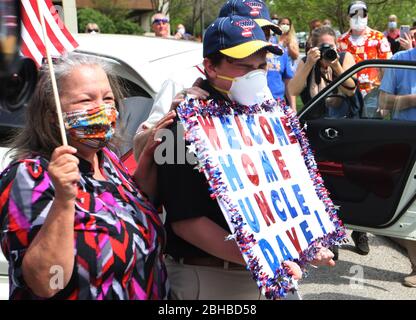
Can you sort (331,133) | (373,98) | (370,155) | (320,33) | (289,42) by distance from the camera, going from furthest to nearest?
(289,42), (320,33), (373,98), (331,133), (370,155)

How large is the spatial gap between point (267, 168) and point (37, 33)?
95cm

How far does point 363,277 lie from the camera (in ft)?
15.1

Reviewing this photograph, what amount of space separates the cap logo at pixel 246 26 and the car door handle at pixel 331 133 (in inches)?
80.7

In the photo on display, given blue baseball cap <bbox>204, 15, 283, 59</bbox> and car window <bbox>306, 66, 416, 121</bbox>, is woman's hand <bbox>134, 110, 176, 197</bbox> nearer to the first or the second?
blue baseball cap <bbox>204, 15, 283, 59</bbox>

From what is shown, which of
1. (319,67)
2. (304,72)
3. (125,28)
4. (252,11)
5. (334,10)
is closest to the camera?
(252,11)

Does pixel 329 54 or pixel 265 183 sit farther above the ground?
pixel 265 183

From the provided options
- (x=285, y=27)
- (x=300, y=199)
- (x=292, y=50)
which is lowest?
(x=292, y=50)

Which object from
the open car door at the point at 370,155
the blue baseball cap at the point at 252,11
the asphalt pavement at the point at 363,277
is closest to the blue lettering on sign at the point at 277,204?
the blue baseball cap at the point at 252,11

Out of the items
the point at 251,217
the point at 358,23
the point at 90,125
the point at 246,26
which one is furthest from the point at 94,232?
the point at 358,23

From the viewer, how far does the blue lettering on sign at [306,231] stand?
7.25ft

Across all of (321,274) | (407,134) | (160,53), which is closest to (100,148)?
(160,53)

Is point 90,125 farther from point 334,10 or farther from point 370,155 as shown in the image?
point 334,10

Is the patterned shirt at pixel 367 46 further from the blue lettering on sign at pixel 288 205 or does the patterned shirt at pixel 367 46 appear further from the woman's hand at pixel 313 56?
the blue lettering on sign at pixel 288 205

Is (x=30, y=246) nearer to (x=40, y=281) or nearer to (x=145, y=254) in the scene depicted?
(x=40, y=281)
